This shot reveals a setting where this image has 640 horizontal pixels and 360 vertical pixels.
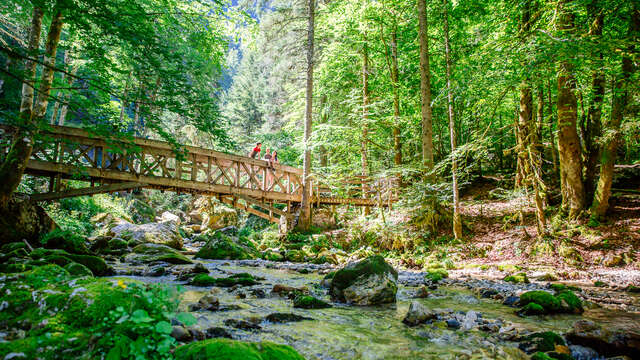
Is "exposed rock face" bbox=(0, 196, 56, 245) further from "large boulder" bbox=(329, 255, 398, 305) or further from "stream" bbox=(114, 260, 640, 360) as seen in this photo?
"large boulder" bbox=(329, 255, 398, 305)

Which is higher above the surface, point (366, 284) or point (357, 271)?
point (357, 271)

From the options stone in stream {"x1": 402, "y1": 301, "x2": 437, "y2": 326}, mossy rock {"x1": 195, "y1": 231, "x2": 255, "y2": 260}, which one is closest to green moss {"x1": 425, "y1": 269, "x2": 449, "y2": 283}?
stone in stream {"x1": 402, "y1": 301, "x2": 437, "y2": 326}

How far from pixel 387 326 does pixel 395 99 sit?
1106 centimetres

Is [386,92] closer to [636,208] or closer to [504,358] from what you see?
[636,208]

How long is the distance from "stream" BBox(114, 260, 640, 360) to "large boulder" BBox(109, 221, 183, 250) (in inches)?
290

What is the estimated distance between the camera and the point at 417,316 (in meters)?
3.82

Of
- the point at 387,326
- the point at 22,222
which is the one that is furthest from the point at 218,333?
the point at 22,222

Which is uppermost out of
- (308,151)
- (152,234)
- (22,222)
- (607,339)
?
(308,151)

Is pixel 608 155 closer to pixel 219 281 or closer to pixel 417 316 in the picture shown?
pixel 417 316

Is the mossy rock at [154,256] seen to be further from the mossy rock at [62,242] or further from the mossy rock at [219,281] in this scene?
the mossy rock at [219,281]

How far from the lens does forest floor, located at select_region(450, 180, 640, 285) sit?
641cm

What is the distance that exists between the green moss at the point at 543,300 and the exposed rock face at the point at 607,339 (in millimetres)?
1198

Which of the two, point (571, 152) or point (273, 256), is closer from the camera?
point (571, 152)

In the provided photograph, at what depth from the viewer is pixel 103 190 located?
35.3 ft
